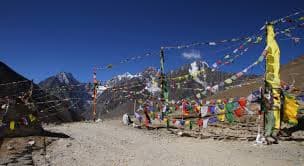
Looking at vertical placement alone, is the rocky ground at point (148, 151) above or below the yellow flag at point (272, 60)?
below

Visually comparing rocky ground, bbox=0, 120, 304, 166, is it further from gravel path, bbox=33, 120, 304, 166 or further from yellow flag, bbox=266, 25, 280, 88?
yellow flag, bbox=266, 25, 280, 88

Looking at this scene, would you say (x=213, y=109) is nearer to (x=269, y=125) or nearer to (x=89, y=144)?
(x=269, y=125)

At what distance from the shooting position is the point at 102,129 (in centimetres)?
2631

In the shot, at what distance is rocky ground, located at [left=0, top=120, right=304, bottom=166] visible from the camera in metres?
16.1

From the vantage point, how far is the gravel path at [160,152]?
16.1 metres

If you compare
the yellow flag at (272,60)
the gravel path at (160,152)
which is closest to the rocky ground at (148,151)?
the gravel path at (160,152)

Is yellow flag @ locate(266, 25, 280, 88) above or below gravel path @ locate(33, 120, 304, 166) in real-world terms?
above

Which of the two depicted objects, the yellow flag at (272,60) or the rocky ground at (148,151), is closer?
the rocky ground at (148,151)

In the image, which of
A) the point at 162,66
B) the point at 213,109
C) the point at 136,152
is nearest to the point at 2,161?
the point at 136,152

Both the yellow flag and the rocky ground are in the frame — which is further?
the yellow flag

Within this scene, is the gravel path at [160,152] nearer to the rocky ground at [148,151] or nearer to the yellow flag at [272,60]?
the rocky ground at [148,151]

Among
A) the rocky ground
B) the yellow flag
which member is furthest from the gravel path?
the yellow flag

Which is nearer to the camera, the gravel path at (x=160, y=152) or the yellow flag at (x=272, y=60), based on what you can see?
the gravel path at (x=160, y=152)

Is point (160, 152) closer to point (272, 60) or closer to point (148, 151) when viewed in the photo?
point (148, 151)
